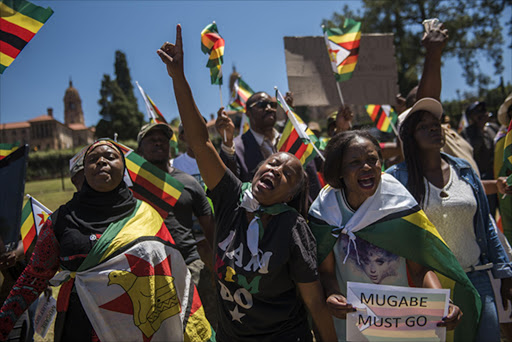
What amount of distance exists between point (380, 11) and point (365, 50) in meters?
25.3

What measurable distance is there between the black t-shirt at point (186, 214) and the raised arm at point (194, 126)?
1118 mm

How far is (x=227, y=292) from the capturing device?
7.32ft

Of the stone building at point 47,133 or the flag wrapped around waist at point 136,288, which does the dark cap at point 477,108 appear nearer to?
the flag wrapped around waist at point 136,288

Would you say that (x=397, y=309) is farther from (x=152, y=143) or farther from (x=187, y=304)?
(x=152, y=143)

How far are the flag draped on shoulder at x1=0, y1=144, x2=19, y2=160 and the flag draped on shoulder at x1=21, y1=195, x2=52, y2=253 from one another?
473 millimetres

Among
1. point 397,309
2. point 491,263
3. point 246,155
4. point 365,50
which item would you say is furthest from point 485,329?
point 365,50

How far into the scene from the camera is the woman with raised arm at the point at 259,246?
2137 mm

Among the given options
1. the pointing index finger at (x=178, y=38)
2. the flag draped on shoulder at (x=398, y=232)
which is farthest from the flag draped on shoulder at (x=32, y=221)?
the flag draped on shoulder at (x=398, y=232)

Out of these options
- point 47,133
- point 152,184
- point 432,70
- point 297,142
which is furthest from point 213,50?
point 47,133

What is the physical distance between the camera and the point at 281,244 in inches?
85.0

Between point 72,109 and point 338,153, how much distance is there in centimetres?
10772

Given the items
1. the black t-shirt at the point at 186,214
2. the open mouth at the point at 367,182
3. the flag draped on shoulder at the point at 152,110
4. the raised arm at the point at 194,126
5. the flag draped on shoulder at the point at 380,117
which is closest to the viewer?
the open mouth at the point at 367,182

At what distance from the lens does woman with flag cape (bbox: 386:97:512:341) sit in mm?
2525

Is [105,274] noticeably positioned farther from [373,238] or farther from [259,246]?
[373,238]
